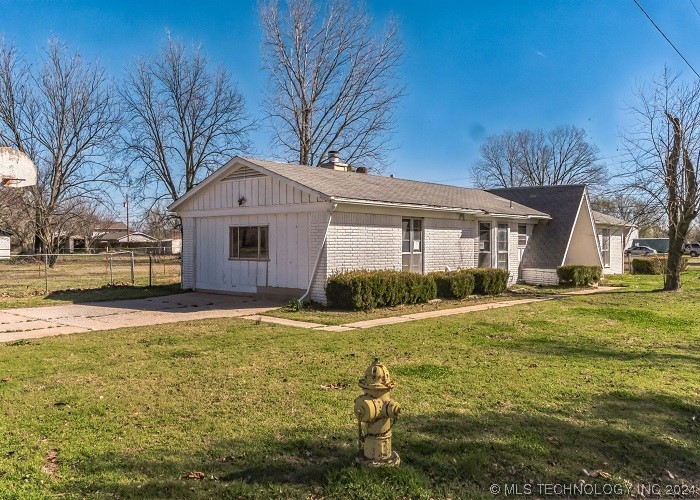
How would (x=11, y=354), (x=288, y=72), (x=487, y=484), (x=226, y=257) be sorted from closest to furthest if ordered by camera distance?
(x=487, y=484) < (x=11, y=354) < (x=226, y=257) < (x=288, y=72)

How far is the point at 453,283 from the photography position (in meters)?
15.1

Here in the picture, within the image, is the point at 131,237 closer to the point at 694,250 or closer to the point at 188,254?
the point at 188,254

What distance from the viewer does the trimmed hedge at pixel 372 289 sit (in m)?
12.5

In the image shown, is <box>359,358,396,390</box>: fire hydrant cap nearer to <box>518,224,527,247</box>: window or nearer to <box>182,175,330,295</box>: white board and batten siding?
<box>182,175,330,295</box>: white board and batten siding

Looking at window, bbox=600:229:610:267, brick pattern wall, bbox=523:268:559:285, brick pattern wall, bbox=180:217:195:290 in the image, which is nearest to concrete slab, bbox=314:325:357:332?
brick pattern wall, bbox=180:217:195:290

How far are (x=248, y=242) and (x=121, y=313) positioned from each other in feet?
13.9

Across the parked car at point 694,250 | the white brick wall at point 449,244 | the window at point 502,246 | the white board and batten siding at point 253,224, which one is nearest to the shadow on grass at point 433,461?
the white board and batten siding at point 253,224

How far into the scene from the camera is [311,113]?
111 ft

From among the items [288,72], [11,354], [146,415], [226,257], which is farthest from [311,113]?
[146,415]

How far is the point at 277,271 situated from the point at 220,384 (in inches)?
341

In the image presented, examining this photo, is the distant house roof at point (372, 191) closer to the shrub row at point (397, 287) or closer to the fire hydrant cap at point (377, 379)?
the shrub row at point (397, 287)

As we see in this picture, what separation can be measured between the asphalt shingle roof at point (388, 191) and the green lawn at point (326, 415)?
5.85m

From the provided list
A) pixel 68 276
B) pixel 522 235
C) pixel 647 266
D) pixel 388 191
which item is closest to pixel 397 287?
pixel 388 191

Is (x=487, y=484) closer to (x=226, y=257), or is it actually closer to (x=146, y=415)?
(x=146, y=415)
